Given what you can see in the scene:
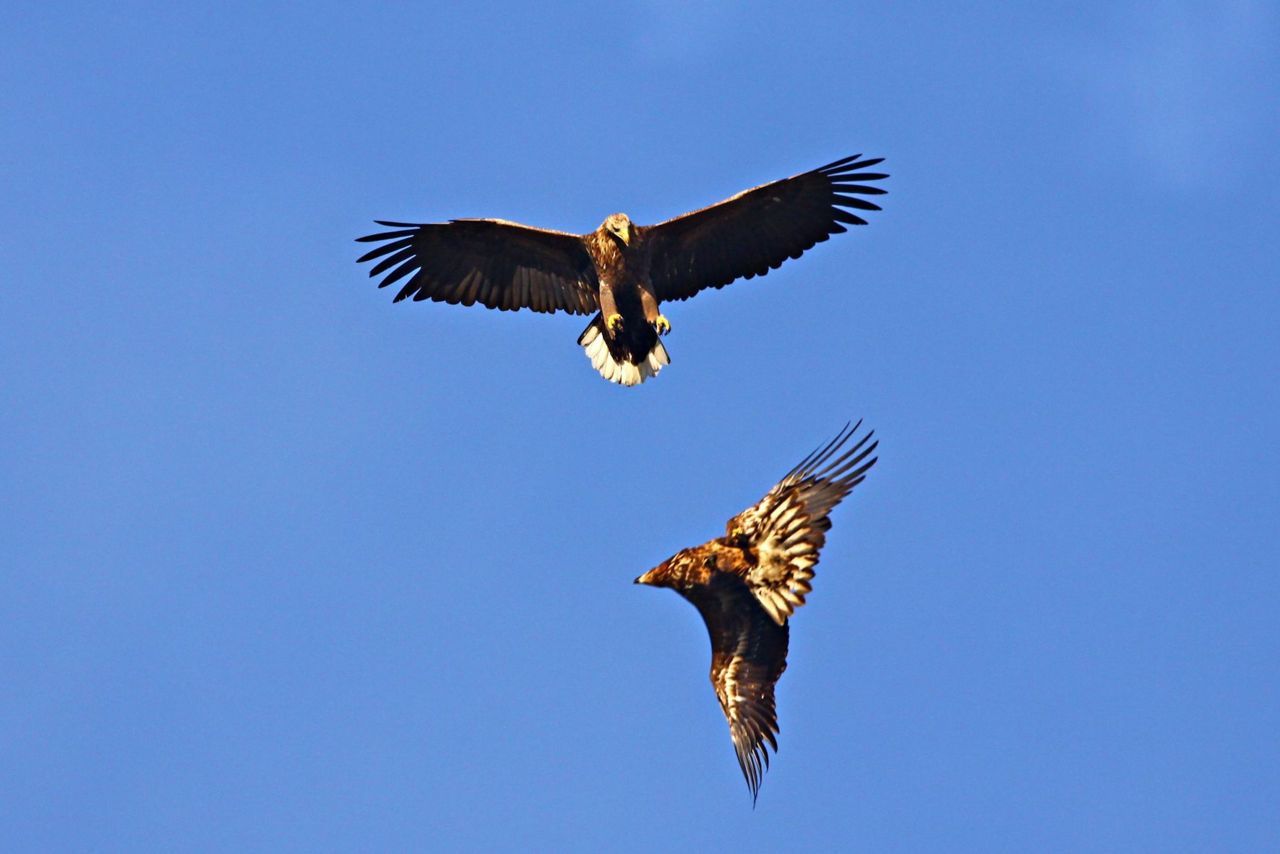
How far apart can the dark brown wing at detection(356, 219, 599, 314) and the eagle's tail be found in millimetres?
556

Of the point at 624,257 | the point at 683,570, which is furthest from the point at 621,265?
the point at 683,570

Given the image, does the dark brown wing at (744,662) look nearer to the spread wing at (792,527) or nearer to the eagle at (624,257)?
the spread wing at (792,527)

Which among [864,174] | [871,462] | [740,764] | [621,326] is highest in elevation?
[864,174]

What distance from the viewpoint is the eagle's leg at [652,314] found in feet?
61.1

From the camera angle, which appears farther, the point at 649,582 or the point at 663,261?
the point at 663,261

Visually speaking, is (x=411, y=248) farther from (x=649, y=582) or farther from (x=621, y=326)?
(x=649, y=582)

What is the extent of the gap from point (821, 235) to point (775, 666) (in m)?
6.30

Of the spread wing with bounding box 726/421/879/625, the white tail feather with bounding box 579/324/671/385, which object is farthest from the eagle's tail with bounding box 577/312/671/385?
the spread wing with bounding box 726/421/879/625

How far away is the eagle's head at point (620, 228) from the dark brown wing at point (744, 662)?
18.0 ft

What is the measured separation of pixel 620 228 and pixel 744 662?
5.82m

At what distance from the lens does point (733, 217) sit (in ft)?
61.9

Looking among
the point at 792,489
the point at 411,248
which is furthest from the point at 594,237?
the point at 792,489

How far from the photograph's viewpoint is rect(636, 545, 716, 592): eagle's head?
45.3 ft

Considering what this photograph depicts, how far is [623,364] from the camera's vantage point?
1914cm
